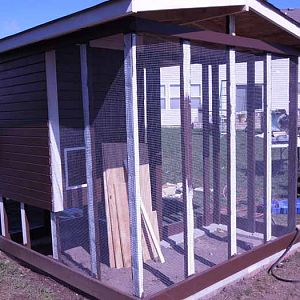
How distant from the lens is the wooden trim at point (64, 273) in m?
3.41

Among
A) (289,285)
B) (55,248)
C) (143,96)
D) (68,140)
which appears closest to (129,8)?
(143,96)

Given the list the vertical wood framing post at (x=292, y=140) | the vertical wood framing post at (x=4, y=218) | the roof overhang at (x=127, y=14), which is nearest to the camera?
the roof overhang at (x=127, y=14)

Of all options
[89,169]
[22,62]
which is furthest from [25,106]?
[89,169]

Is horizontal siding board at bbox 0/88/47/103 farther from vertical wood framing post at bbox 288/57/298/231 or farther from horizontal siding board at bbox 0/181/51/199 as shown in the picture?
vertical wood framing post at bbox 288/57/298/231

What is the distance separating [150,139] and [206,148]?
849 mm

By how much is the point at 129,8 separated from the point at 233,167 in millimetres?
1786

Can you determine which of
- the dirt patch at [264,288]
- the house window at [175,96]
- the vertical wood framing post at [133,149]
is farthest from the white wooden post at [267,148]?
the vertical wood framing post at [133,149]

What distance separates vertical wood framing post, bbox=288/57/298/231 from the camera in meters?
4.59

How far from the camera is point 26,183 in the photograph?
430 cm

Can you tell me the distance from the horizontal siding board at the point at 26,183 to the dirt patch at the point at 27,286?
887 millimetres

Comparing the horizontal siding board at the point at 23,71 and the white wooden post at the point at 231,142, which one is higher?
the horizontal siding board at the point at 23,71

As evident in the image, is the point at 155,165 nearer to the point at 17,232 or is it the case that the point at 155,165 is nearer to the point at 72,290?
the point at 72,290

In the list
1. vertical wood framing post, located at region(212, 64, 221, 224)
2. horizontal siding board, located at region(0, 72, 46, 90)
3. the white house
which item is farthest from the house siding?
vertical wood framing post, located at region(212, 64, 221, 224)

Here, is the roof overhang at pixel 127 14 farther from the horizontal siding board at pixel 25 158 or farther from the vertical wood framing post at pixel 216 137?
the horizontal siding board at pixel 25 158
